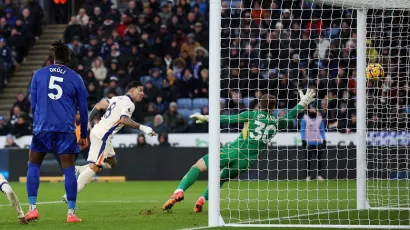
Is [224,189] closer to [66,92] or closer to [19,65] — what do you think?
[66,92]

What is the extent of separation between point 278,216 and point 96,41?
1560 cm

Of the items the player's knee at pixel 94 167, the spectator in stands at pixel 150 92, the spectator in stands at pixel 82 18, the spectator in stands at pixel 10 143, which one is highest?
the spectator in stands at pixel 82 18

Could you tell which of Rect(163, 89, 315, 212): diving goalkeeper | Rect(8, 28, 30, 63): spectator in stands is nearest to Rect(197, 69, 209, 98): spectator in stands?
Rect(8, 28, 30, 63): spectator in stands

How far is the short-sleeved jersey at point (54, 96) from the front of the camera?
397 inches

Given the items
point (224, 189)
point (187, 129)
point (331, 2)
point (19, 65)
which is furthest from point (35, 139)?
point (19, 65)

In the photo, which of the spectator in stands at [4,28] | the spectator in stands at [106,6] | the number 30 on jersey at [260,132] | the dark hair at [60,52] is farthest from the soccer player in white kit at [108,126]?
the spectator in stands at [4,28]

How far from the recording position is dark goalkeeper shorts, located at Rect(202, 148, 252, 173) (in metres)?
11.6

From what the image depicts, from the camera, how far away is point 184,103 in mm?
23438

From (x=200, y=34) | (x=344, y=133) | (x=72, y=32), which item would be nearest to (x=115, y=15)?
(x=72, y=32)

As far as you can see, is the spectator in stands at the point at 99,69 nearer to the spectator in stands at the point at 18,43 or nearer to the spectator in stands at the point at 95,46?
the spectator in stands at the point at 95,46

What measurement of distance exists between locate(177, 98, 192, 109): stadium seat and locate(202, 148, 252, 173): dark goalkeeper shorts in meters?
11.5

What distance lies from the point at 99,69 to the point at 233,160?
44.7 feet

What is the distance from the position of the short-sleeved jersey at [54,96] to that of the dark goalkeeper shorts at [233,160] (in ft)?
7.58

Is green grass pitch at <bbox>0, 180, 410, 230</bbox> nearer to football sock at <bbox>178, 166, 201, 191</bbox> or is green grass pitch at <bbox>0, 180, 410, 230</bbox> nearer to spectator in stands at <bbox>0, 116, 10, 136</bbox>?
football sock at <bbox>178, 166, 201, 191</bbox>
